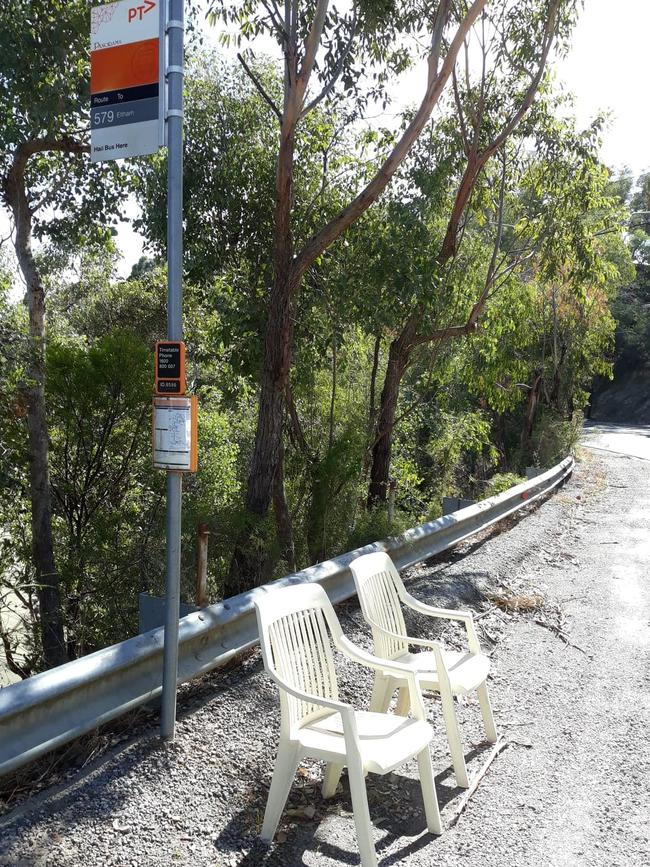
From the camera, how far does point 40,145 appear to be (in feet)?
28.6

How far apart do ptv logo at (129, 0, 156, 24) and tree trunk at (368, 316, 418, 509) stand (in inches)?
278

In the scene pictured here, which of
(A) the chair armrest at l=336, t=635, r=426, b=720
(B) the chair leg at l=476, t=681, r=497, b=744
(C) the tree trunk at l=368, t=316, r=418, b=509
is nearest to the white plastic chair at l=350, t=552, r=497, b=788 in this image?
(B) the chair leg at l=476, t=681, r=497, b=744

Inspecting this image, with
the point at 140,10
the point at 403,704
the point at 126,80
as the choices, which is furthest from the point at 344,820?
the point at 140,10

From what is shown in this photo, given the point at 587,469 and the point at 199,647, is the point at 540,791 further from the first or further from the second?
the point at 587,469

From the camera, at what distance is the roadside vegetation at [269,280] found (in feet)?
24.2

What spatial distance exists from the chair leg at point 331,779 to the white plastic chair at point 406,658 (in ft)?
1.66

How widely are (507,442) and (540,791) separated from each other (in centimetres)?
2826

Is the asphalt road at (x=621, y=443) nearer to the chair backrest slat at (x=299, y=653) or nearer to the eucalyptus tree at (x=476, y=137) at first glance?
the eucalyptus tree at (x=476, y=137)

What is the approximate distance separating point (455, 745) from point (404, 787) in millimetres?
342

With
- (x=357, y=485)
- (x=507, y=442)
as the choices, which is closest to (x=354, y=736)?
(x=357, y=485)

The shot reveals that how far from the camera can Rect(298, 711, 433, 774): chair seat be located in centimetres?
338

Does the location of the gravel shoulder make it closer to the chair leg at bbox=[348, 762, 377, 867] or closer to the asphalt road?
the chair leg at bbox=[348, 762, 377, 867]

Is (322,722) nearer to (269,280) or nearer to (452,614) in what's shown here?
(452,614)

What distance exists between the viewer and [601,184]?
12141mm
